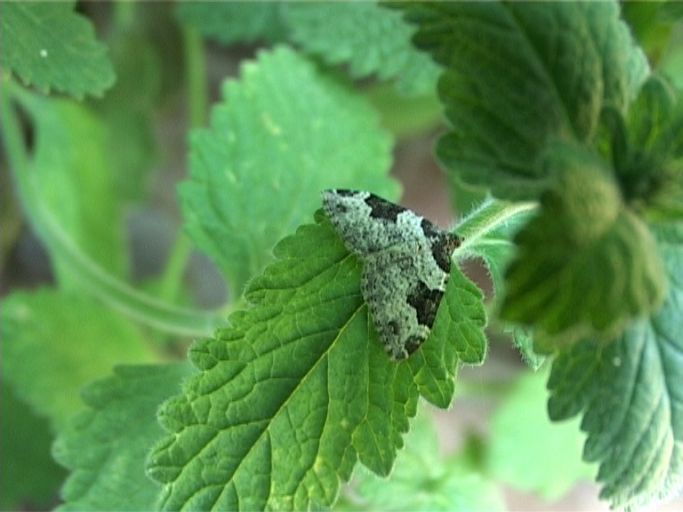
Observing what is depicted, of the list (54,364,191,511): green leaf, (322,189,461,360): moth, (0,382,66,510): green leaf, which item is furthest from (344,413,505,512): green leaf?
(0,382,66,510): green leaf

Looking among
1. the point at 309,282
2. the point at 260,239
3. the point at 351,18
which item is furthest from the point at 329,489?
the point at 351,18

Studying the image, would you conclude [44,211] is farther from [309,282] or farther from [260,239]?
[309,282]

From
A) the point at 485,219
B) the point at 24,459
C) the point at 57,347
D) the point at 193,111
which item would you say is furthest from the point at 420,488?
the point at 193,111

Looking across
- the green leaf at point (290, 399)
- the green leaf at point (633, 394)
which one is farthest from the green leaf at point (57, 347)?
the green leaf at point (633, 394)

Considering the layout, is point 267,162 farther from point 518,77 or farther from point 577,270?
point 577,270

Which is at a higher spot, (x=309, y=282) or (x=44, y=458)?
(x=309, y=282)

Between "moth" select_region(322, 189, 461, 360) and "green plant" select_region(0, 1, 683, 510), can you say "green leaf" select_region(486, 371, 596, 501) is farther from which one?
"moth" select_region(322, 189, 461, 360)

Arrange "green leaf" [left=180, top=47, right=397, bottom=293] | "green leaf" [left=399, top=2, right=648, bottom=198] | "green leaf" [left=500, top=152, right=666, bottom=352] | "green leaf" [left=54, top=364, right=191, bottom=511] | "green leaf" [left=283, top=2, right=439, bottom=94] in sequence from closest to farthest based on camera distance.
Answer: "green leaf" [left=500, top=152, right=666, bottom=352]
"green leaf" [left=399, top=2, right=648, bottom=198]
"green leaf" [left=54, top=364, right=191, bottom=511]
"green leaf" [left=180, top=47, right=397, bottom=293]
"green leaf" [left=283, top=2, right=439, bottom=94]
